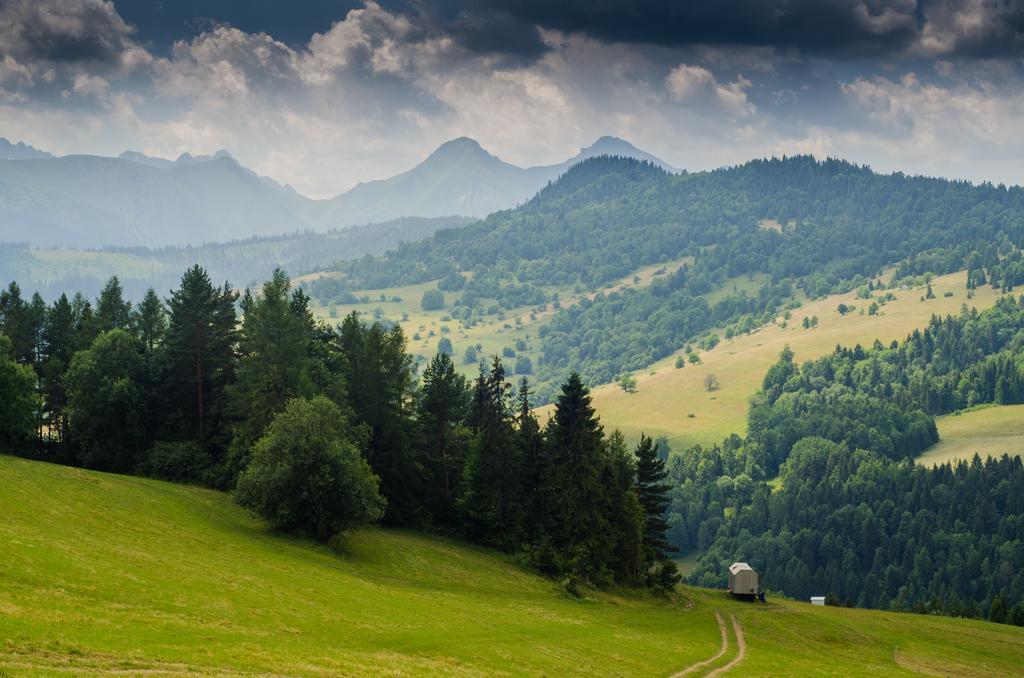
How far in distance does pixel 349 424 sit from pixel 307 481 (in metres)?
15.9

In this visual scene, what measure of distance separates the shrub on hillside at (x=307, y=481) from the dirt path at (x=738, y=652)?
3037 centimetres

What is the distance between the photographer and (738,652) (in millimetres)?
67750

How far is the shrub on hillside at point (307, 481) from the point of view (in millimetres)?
73438

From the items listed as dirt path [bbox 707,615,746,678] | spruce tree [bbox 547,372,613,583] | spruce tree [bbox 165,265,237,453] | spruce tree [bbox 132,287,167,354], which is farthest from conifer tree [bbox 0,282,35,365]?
dirt path [bbox 707,615,746,678]

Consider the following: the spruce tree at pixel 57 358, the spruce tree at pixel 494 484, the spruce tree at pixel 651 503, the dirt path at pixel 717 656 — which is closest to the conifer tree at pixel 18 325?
the spruce tree at pixel 57 358

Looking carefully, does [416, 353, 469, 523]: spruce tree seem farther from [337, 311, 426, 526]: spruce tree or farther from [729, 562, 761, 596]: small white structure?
[729, 562, 761, 596]: small white structure

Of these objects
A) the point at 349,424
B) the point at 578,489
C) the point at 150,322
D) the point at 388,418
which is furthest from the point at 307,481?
the point at 150,322

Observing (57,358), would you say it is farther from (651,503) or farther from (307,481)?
(651,503)

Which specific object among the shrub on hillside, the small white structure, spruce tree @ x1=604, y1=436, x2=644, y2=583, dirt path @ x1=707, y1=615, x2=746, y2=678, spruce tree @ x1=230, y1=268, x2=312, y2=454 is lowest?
the small white structure

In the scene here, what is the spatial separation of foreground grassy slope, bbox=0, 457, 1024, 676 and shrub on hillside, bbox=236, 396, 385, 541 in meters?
2.26

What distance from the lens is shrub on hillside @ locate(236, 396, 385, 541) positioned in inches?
2891

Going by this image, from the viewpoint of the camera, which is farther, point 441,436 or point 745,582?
point 745,582

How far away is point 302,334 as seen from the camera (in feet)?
301

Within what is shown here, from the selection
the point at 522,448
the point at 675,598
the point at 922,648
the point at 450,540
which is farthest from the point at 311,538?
the point at 922,648
